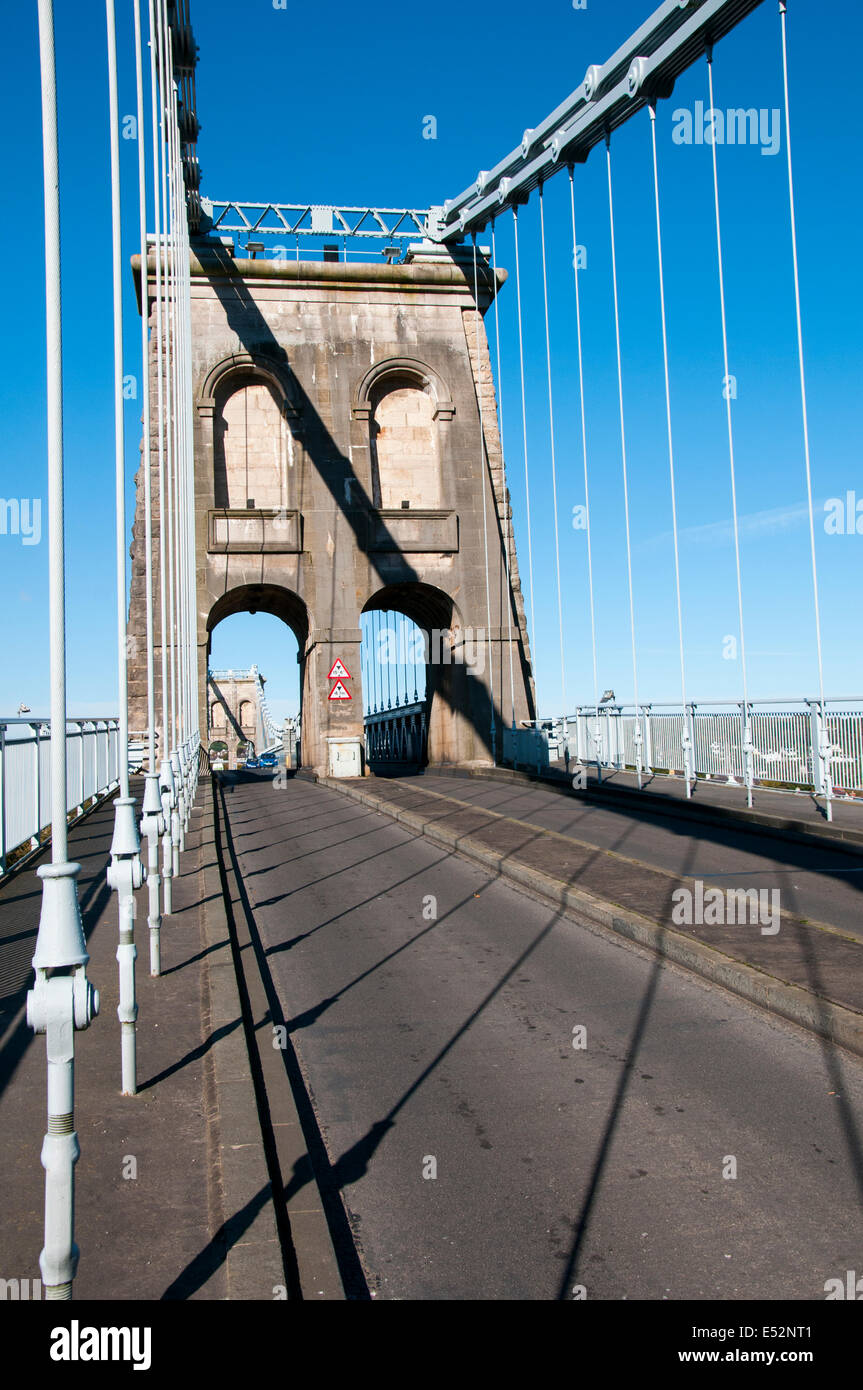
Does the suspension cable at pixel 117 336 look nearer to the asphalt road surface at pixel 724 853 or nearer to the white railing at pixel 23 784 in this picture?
the white railing at pixel 23 784

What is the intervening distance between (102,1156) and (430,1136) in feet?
4.19

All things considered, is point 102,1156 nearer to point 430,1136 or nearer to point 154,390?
point 430,1136

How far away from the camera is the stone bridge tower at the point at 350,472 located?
1137 inches

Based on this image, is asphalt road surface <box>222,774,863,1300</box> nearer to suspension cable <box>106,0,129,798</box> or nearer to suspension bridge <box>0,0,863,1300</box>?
suspension bridge <box>0,0,863,1300</box>

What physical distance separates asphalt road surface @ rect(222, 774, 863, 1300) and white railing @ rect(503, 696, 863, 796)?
802cm

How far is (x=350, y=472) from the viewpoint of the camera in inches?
1152

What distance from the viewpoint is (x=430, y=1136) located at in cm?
443

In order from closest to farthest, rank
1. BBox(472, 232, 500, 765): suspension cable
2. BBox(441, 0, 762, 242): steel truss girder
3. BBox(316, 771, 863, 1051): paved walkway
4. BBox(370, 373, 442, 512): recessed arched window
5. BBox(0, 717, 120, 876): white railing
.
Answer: BBox(316, 771, 863, 1051): paved walkway < BBox(0, 717, 120, 876): white railing < BBox(441, 0, 762, 242): steel truss girder < BBox(472, 232, 500, 765): suspension cable < BBox(370, 373, 442, 512): recessed arched window

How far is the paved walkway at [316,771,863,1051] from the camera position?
20.2 feet

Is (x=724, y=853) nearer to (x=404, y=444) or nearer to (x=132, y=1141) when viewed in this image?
(x=132, y=1141)

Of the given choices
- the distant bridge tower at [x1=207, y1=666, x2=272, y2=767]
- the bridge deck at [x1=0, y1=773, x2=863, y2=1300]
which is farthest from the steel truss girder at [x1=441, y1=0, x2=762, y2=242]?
the distant bridge tower at [x1=207, y1=666, x2=272, y2=767]

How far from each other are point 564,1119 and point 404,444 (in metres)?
27.4

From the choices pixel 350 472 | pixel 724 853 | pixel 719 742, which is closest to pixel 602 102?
pixel 350 472
